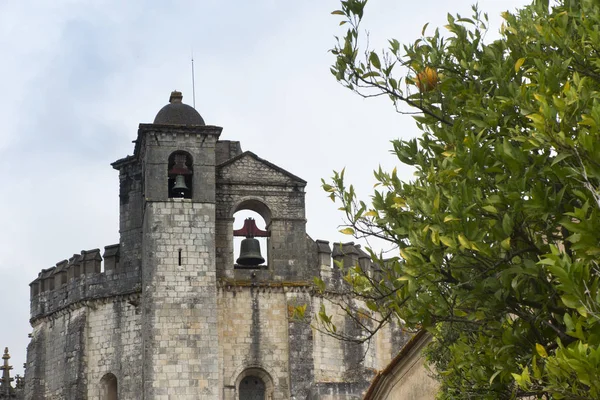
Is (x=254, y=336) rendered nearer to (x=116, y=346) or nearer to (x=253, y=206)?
(x=253, y=206)

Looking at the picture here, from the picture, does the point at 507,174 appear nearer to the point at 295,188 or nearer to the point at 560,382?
the point at 560,382

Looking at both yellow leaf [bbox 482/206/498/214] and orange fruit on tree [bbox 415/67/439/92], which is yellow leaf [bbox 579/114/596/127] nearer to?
yellow leaf [bbox 482/206/498/214]

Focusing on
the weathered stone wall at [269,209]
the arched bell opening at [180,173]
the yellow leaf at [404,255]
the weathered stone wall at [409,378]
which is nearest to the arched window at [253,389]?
the weathered stone wall at [269,209]

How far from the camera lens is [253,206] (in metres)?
31.2

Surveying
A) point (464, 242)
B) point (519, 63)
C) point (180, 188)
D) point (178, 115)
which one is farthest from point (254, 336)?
point (464, 242)

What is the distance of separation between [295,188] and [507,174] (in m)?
21.4

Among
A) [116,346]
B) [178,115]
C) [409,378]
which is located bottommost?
[409,378]

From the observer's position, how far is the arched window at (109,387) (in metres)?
30.8

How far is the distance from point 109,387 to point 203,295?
3.98m

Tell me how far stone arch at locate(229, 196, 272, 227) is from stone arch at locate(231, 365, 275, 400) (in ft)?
12.5

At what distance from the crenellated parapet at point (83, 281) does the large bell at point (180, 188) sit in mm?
2282

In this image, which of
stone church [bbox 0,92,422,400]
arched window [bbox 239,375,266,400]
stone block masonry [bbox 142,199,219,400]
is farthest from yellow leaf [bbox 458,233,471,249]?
arched window [bbox 239,375,266,400]

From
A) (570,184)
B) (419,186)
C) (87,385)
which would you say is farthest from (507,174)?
(87,385)

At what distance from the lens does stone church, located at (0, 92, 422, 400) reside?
2906 centimetres
